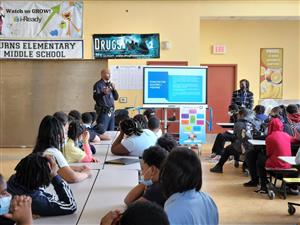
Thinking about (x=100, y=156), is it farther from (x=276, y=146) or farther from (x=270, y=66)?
(x=270, y=66)

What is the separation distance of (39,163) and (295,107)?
491 cm

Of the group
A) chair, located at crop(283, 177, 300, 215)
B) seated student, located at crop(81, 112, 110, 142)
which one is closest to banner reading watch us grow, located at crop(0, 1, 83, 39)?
seated student, located at crop(81, 112, 110, 142)

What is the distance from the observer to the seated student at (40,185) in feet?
7.91

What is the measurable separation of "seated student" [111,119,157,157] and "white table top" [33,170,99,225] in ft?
3.01

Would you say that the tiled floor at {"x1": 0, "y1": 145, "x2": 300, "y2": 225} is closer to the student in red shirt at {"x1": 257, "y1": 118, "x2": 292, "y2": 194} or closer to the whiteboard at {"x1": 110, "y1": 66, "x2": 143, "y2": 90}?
the student in red shirt at {"x1": 257, "y1": 118, "x2": 292, "y2": 194}

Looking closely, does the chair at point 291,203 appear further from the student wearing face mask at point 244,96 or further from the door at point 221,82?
the door at point 221,82

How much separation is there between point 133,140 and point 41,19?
609cm

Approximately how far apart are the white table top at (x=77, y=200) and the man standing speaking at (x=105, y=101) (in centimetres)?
452

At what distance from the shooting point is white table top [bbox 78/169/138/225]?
103 inches

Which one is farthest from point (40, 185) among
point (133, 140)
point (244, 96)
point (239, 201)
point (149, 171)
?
point (244, 96)

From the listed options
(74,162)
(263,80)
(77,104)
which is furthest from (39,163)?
(263,80)

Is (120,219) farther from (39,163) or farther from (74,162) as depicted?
(74,162)

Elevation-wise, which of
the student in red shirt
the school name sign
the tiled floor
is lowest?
the tiled floor

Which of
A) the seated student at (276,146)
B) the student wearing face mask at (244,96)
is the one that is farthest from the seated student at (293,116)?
the student wearing face mask at (244,96)
